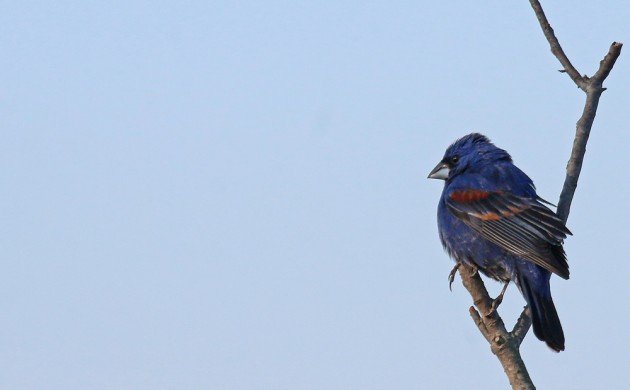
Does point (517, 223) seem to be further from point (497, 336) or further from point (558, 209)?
point (497, 336)

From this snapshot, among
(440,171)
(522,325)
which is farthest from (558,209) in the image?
(440,171)

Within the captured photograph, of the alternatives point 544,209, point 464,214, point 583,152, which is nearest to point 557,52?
point 583,152

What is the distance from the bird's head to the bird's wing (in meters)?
0.47

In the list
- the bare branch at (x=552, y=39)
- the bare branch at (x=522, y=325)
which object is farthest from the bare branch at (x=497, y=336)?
the bare branch at (x=552, y=39)

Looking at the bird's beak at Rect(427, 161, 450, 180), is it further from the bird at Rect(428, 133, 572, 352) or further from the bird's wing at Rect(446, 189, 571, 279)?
the bird's wing at Rect(446, 189, 571, 279)

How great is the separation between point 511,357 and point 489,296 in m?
0.66

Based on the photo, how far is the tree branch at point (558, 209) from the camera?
5.10 meters

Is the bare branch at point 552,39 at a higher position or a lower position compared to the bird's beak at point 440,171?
lower

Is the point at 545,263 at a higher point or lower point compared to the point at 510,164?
lower

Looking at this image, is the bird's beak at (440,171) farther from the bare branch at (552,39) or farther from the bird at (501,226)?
the bare branch at (552,39)

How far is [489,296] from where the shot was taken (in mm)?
5590

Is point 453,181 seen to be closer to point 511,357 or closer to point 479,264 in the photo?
point 479,264

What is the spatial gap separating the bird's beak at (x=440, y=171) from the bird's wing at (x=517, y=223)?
64 cm

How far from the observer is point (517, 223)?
7.59 metres
